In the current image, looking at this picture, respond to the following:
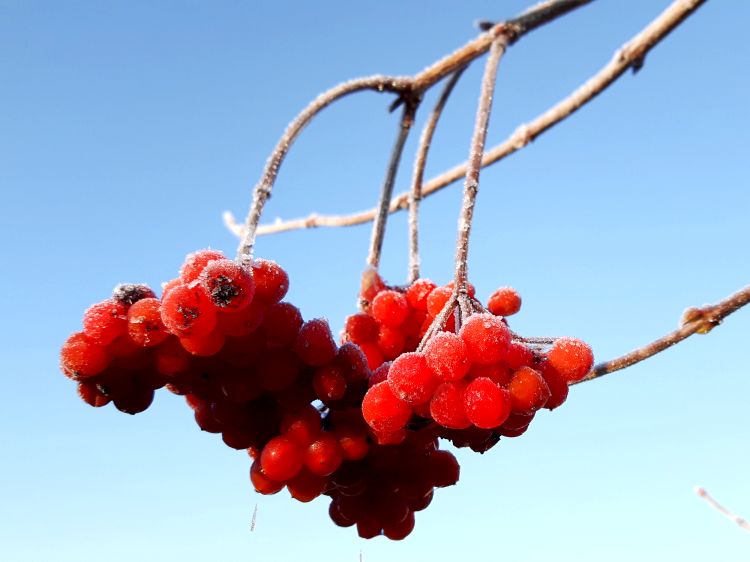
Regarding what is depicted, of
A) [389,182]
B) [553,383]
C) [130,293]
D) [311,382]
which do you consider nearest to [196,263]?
[130,293]

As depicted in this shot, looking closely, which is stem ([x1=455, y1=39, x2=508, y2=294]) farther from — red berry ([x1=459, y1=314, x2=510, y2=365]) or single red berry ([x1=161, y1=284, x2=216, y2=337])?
single red berry ([x1=161, y1=284, x2=216, y2=337])

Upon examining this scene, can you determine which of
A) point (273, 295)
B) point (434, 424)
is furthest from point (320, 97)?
Answer: point (434, 424)

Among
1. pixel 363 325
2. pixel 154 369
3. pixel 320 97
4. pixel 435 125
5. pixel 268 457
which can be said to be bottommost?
pixel 268 457

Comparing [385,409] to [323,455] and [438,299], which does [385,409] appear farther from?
[438,299]

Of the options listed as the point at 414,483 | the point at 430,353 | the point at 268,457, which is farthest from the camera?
the point at 414,483

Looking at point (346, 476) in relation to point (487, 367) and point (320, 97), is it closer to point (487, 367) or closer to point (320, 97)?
point (487, 367)

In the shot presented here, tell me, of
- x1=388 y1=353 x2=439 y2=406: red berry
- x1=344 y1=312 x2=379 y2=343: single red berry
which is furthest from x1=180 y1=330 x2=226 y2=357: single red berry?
x1=344 y1=312 x2=379 y2=343: single red berry

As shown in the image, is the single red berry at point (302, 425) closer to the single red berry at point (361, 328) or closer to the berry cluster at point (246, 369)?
the berry cluster at point (246, 369)
